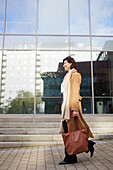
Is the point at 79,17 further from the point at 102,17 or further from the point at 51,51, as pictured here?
the point at 51,51

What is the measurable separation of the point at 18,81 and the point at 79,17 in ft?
19.5

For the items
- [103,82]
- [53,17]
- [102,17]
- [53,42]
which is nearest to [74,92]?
[103,82]

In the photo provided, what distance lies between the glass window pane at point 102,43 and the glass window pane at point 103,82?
1.36ft

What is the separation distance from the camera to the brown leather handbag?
3002 millimetres

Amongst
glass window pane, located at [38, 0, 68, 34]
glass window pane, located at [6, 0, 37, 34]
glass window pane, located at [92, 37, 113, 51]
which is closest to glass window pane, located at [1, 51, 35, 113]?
glass window pane, located at [6, 0, 37, 34]

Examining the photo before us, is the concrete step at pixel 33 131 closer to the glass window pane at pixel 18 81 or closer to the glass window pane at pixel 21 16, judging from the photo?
the glass window pane at pixel 18 81

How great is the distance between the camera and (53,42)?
11.7 meters

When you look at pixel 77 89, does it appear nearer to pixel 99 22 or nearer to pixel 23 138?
pixel 23 138

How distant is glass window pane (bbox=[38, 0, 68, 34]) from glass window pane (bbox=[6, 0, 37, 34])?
0.47 meters

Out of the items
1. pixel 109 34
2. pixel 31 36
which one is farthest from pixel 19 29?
pixel 109 34

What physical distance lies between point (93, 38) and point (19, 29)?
4.89 m

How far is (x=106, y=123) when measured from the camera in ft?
24.8

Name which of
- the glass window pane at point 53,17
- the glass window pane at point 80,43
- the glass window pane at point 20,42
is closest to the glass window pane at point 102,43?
the glass window pane at point 80,43

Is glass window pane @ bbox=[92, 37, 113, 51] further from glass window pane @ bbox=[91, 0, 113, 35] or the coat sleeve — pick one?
the coat sleeve
